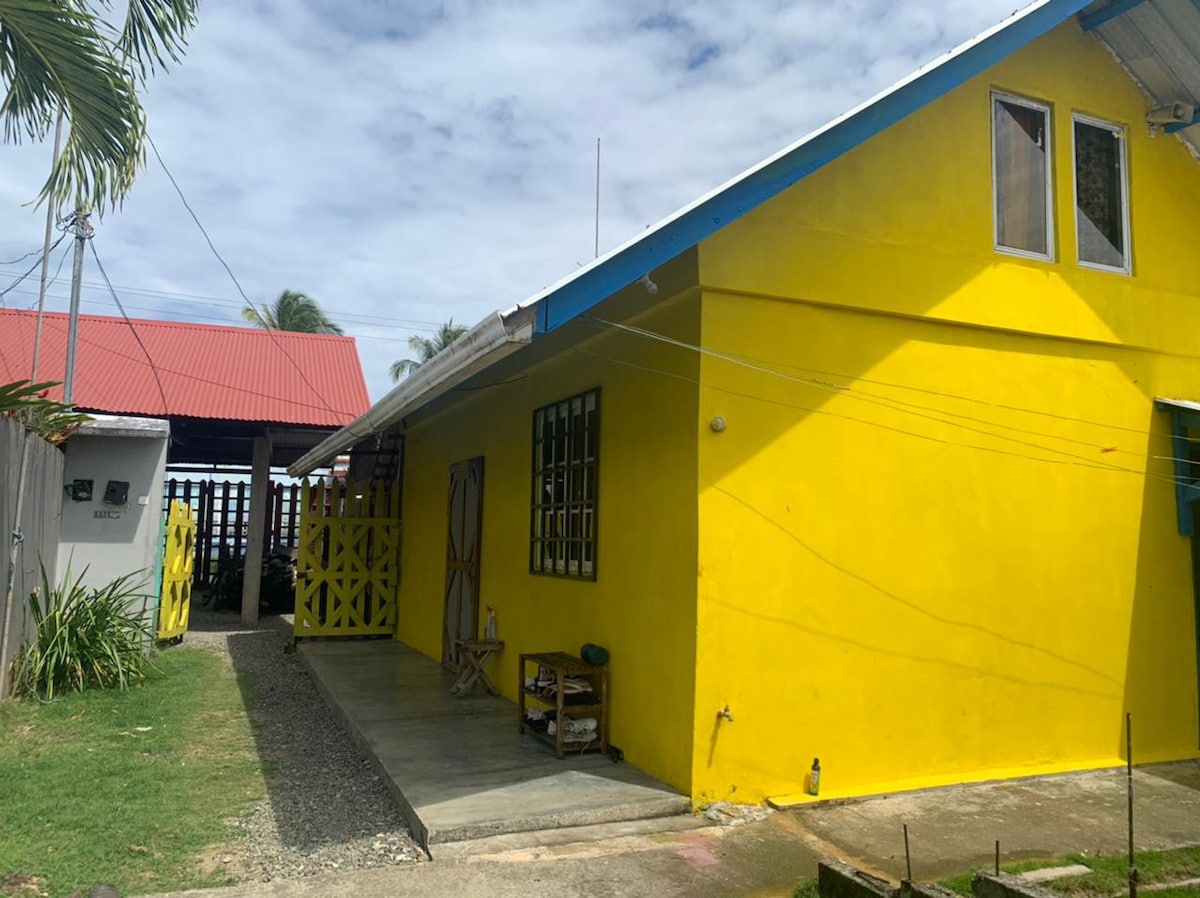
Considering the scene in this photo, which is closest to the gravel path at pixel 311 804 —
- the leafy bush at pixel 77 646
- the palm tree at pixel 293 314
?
the leafy bush at pixel 77 646

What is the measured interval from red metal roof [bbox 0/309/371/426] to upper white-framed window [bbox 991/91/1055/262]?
10.9 m

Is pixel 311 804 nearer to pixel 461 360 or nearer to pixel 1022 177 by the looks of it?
pixel 461 360

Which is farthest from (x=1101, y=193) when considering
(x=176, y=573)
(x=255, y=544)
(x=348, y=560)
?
(x=255, y=544)

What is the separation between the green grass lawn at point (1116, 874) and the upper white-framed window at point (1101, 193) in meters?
4.04

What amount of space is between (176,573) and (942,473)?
390 inches

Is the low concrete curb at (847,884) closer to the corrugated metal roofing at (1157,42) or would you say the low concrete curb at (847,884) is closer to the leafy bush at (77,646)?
the corrugated metal roofing at (1157,42)

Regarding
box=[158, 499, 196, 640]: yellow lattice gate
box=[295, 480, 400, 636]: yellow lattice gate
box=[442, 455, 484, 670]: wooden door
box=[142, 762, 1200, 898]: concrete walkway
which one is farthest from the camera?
box=[295, 480, 400, 636]: yellow lattice gate

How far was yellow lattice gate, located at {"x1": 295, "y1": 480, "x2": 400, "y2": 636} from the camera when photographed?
11.9 meters

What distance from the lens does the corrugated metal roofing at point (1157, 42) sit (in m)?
6.31

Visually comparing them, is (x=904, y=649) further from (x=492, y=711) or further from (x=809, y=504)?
(x=492, y=711)

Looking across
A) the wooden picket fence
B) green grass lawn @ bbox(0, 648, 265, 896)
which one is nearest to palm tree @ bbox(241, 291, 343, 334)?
the wooden picket fence

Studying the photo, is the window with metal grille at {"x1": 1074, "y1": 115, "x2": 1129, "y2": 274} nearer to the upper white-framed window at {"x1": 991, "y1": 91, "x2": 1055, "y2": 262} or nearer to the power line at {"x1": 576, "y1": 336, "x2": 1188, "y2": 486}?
the upper white-framed window at {"x1": 991, "y1": 91, "x2": 1055, "y2": 262}

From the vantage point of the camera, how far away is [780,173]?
5.00 metres

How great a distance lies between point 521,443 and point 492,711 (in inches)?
88.8
